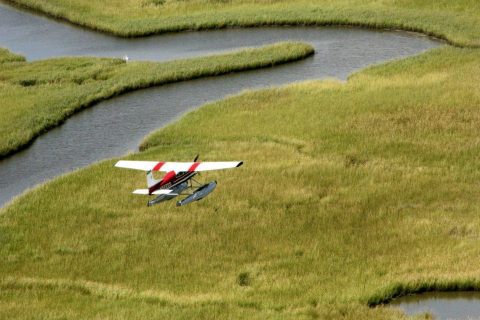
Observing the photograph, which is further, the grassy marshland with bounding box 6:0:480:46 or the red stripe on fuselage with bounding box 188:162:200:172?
the grassy marshland with bounding box 6:0:480:46

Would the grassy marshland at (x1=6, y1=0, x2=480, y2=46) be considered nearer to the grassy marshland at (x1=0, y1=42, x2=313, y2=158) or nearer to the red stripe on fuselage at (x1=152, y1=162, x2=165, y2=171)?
the grassy marshland at (x1=0, y1=42, x2=313, y2=158)

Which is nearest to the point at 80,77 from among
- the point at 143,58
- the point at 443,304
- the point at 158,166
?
the point at 143,58

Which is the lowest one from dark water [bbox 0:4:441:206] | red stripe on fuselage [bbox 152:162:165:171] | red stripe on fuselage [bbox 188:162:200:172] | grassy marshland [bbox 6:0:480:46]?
dark water [bbox 0:4:441:206]

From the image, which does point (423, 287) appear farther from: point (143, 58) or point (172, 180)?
point (143, 58)

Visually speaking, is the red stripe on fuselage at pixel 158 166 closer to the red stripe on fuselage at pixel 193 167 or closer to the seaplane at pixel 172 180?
the seaplane at pixel 172 180

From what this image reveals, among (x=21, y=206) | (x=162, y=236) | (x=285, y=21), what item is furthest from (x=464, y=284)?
(x=285, y=21)

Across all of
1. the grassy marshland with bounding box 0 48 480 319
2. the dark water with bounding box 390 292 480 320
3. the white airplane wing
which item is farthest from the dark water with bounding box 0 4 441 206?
the dark water with bounding box 390 292 480 320

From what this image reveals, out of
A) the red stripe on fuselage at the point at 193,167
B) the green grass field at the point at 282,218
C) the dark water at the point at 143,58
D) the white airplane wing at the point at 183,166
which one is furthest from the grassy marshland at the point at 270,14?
the red stripe on fuselage at the point at 193,167
